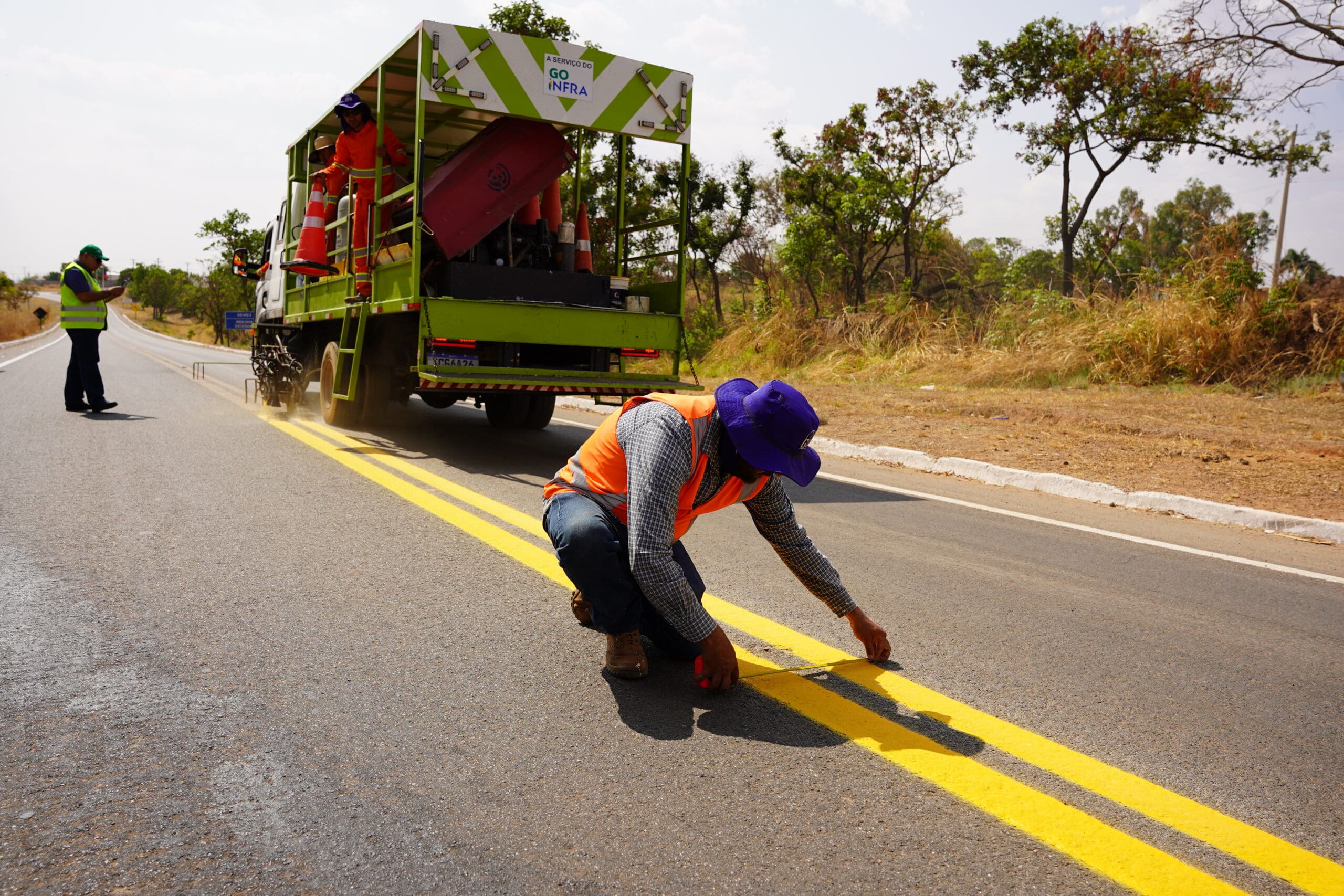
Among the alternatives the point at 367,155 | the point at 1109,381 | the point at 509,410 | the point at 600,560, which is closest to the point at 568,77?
the point at 367,155

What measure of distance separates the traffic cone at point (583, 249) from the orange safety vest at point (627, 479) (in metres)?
6.27

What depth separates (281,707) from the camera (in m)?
2.91

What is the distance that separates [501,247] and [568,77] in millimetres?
1642

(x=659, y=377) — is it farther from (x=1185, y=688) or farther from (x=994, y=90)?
(x=994, y=90)

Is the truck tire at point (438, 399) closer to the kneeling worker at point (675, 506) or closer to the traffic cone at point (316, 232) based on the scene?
the traffic cone at point (316, 232)

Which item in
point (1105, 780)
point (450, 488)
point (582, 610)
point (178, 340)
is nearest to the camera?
point (1105, 780)

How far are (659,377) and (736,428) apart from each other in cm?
626

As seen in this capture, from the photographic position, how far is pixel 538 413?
426 inches

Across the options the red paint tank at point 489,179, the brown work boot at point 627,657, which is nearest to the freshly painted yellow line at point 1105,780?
the brown work boot at point 627,657

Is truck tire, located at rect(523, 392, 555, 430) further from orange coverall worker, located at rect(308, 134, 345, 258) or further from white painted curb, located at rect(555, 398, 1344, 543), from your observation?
white painted curb, located at rect(555, 398, 1344, 543)

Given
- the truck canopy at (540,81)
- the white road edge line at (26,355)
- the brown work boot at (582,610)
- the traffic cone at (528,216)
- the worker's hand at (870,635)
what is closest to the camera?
the worker's hand at (870,635)

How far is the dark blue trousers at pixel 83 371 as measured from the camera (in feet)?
34.8

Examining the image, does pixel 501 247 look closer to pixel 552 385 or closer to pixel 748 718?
pixel 552 385

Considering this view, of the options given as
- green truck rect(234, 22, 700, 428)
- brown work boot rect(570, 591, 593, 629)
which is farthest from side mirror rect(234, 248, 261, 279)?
brown work boot rect(570, 591, 593, 629)
